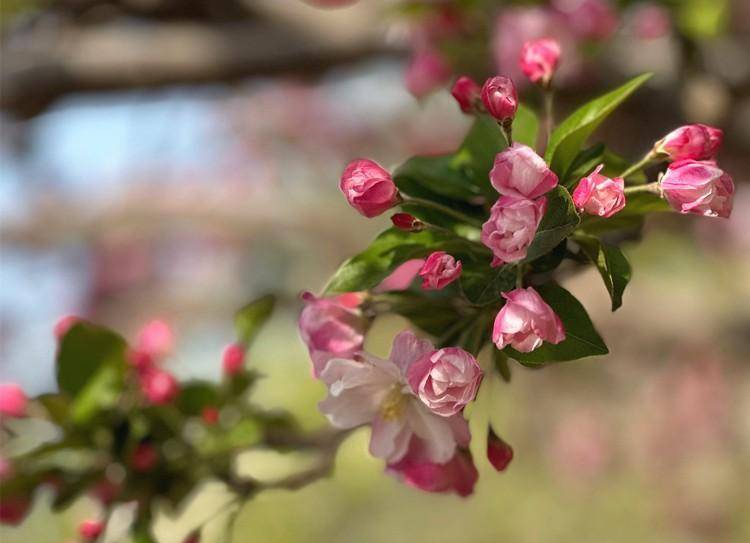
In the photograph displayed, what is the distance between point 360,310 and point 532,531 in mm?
3833

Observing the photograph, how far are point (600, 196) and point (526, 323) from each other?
10cm

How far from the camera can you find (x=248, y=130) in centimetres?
533

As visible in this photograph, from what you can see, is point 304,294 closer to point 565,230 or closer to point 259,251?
point 565,230

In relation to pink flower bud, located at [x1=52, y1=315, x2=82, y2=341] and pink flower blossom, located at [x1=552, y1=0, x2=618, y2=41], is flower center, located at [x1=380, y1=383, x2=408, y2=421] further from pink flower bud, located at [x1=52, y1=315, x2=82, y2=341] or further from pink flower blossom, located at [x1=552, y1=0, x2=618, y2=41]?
pink flower blossom, located at [x1=552, y1=0, x2=618, y2=41]

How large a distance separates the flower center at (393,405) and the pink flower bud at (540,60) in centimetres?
29

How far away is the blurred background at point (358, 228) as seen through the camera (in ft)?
5.29

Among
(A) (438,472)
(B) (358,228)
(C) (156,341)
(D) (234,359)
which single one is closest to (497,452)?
(A) (438,472)

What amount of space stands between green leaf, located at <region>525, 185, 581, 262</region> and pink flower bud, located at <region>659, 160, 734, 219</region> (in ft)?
0.24

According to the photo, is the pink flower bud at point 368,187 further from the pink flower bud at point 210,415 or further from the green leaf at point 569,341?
the pink flower bud at point 210,415

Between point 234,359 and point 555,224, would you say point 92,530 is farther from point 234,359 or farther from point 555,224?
point 555,224

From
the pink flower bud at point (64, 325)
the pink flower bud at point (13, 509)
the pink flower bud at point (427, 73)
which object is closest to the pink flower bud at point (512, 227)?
the pink flower bud at point (64, 325)

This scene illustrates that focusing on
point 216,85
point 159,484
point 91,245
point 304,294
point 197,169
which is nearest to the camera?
point 304,294

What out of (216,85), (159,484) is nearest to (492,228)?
(159,484)

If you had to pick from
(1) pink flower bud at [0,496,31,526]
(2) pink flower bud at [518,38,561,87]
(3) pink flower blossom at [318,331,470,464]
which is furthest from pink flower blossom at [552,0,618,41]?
(1) pink flower bud at [0,496,31,526]
